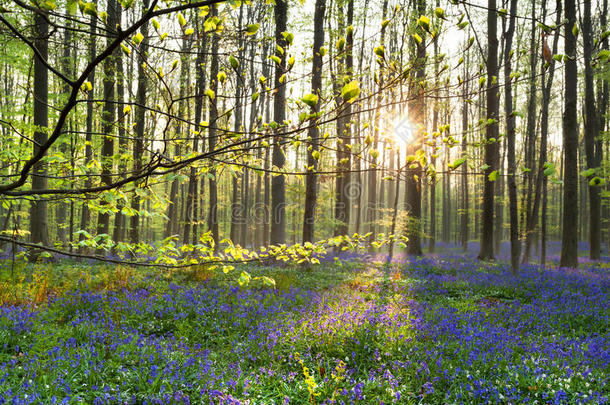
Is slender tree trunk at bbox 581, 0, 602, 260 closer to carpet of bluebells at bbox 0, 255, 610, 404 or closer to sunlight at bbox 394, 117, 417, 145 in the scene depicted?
carpet of bluebells at bbox 0, 255, 610, 404

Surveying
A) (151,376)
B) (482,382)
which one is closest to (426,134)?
(482,382)

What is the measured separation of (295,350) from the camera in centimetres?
459

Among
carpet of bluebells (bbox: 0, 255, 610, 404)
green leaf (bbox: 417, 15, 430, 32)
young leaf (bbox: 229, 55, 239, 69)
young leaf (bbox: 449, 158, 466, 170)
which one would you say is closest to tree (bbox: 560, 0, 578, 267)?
carpet of bluebells (bbox: 0, 255, 610, 404)

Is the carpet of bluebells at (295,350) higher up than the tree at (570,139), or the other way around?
the tree at (570,139)

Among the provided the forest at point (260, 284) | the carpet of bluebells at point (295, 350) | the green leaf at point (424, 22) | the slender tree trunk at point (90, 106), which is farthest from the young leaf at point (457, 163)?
the carpet of bluebells at point (295, 350)

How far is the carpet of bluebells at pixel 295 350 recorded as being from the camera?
11.8 feet

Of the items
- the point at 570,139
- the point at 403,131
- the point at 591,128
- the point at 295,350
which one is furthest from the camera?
the point at 591,128

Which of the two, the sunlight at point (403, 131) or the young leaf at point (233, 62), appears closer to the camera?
the young leaf at point (233, 62)

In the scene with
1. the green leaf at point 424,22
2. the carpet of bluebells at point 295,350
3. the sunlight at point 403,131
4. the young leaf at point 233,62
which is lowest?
the carpet of bluebells at point 295,350

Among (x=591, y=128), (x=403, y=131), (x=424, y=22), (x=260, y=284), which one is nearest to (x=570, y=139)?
(x=591, y=128)

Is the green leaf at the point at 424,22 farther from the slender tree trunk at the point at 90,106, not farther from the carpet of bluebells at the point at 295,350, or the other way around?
the carpet of bluebells at the point at 295,350

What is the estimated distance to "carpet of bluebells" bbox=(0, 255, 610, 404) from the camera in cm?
361

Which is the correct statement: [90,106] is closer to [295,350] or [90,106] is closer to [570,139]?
[295,350]

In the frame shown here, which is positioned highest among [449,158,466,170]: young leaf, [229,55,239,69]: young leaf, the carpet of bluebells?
[229,55,239,69]: young leaf
